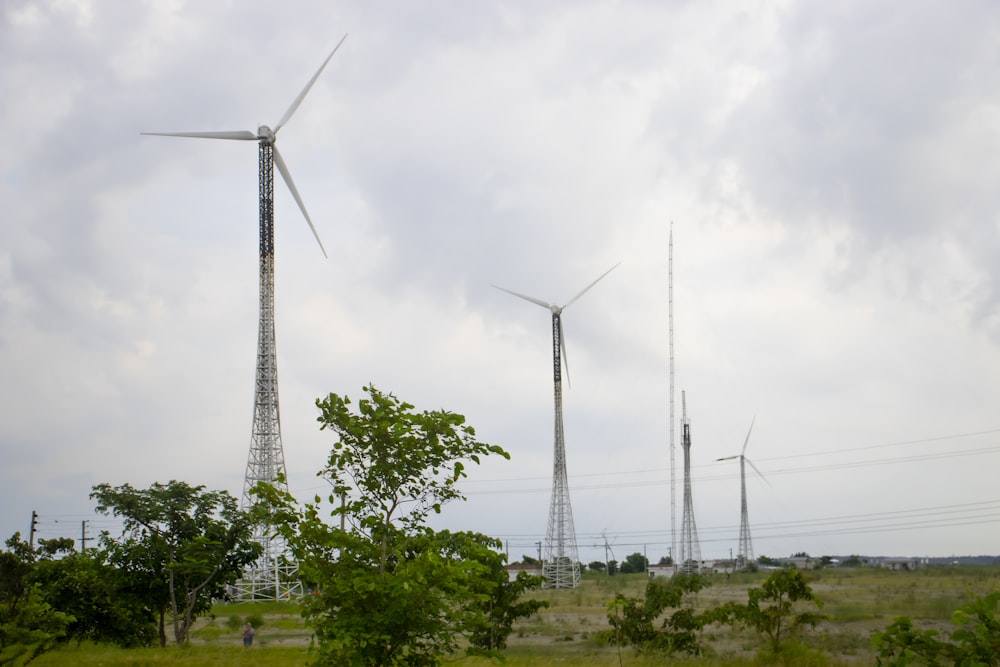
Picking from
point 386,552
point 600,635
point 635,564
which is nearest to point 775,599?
point 600,635

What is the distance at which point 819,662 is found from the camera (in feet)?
92.7

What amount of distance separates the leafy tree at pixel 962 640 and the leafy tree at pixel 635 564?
152052mm

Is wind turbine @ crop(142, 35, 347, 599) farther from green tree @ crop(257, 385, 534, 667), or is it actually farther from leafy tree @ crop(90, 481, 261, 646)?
green tree @ crop(257, 385, 534, 667)

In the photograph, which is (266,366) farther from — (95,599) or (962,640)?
(962,640)

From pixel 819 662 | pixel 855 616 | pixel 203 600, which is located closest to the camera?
pixel 819 662

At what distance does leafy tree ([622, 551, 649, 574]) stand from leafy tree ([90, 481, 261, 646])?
127 meters

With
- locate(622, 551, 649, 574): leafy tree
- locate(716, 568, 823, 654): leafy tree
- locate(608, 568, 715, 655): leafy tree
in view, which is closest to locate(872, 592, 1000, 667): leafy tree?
locate(716, 568, 823, 654): leafy tree

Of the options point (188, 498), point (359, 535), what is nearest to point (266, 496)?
point (359, 535)

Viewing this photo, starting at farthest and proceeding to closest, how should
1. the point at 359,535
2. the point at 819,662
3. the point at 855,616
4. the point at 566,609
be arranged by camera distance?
1. the point at 566,609
2. the point at 855,616
3. the point at 819,662
4. the point at 359,535

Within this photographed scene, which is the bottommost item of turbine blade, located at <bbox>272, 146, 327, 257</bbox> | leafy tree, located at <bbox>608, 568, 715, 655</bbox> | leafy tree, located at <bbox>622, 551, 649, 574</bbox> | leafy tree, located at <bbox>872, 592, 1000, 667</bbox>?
leafy tree, located at <bbox>622, 551, 649, 574</bbox>

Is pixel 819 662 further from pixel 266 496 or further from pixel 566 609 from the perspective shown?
pixel 566 609

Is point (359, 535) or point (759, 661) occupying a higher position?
point (359, 535)

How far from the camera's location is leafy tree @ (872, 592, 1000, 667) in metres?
7.41

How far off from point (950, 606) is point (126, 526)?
33.3 meters
